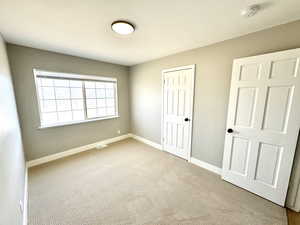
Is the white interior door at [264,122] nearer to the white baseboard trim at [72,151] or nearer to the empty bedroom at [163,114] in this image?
the empty bedroom at [163,114]

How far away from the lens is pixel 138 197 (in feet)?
5.98

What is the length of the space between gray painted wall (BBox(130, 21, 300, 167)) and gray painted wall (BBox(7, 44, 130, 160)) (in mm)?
1705

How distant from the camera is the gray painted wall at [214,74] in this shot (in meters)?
1.71

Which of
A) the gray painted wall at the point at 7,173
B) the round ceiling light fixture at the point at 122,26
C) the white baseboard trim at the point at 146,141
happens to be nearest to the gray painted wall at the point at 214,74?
the white baseboard trim at the point at 146,141

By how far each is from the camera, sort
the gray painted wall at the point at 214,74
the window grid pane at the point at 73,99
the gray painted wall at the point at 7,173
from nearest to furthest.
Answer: the gray painted wall at the point at 7,173 → the gray painted wall at the point at 214,74 → the window grid pane at the point at 73,99

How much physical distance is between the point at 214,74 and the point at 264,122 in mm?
1108

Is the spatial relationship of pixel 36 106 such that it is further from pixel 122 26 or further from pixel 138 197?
pixel 138 197

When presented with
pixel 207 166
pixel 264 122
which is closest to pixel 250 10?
pixel 264 122

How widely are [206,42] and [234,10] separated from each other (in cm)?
85

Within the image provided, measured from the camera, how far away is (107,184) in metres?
2.10

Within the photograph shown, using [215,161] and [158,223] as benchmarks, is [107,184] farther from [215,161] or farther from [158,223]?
[215,161]

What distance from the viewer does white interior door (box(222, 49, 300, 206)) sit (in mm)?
1560

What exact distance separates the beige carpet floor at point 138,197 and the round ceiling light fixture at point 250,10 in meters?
2.44

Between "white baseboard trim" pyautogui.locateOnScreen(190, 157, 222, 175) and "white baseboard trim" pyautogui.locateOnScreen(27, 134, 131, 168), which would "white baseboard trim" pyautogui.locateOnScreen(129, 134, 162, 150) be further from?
"white baseboard trim" pyautogui.locateOnScreen(190, 157, 222, 175)
